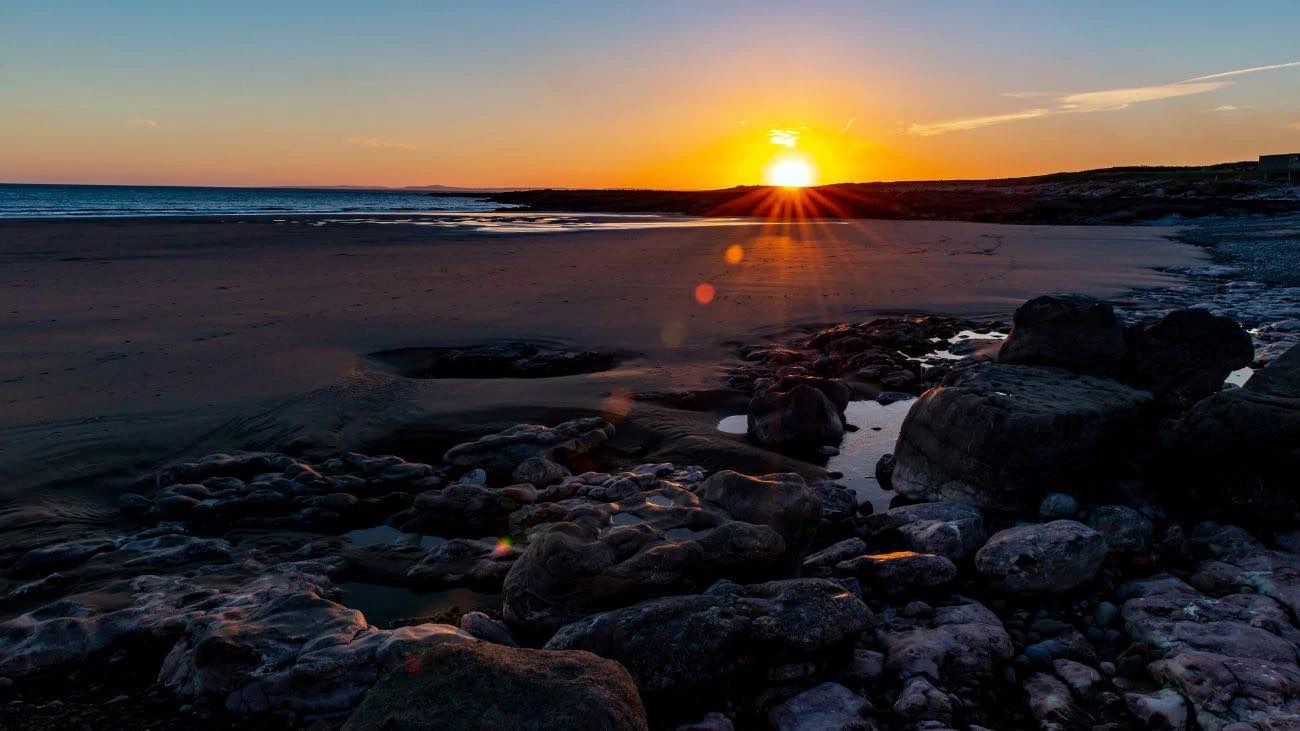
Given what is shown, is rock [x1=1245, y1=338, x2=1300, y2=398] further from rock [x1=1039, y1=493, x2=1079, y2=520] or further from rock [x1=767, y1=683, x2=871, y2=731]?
rock [x1=767, y1=683, x2=871, y2=731]

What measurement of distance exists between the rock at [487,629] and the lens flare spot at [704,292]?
9101 mm

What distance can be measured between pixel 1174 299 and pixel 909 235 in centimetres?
1602

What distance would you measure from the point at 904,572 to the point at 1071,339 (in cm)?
349

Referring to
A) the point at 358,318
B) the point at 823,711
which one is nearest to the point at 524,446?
the point at 823,711

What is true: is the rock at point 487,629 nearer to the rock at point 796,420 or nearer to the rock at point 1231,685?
the rock at point 1231,685

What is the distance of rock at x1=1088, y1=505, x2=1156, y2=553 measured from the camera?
4188mm

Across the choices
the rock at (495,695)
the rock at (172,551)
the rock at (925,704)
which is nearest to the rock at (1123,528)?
the rock at (925,704)

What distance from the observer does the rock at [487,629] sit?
3.46 m

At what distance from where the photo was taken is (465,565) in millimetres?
4250

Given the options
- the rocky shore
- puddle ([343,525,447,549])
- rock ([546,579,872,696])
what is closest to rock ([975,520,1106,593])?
the rocky shore

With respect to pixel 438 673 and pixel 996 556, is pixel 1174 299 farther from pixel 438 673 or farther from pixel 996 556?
pixel 438 673

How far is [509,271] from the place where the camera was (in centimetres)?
1616

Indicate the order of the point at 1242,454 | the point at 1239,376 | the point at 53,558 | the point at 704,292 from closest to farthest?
the point at 53,558
the point at 1242,454
the point at 1239,376
the point at 704,292

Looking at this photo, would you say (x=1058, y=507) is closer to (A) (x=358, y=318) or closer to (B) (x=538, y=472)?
(B) (x=538, y=472)
